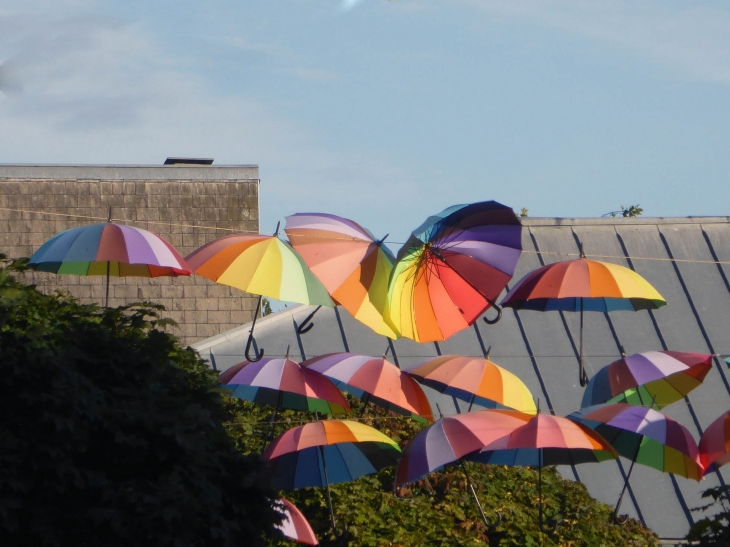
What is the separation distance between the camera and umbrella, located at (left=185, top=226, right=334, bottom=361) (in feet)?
29.0

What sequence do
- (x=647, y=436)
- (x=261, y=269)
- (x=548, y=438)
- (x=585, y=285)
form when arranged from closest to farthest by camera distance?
(x=548, y=438), (x=261, y=269), (x=647, y=436), (x=585, y=285)

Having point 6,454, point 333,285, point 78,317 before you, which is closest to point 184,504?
point 6,454

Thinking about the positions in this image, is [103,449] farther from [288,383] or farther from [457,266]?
[457,266]

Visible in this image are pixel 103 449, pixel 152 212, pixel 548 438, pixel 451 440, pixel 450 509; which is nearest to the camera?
pixel 103 449

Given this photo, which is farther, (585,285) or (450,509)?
(585,285)

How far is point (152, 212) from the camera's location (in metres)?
19.5

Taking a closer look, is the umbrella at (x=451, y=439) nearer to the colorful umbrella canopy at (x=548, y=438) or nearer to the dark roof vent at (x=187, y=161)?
the colorful umbrella canopy at (x=548, y=438)

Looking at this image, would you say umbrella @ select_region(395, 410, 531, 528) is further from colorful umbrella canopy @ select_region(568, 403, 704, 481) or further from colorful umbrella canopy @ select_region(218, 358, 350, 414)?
colorful umbrella canopy @ select_region(218, 358, 350, 414)

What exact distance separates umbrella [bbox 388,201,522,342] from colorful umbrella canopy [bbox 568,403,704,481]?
1.34m

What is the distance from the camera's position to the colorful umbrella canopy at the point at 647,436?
9.09 meters

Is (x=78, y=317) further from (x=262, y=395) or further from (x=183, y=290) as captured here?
(x=183, y=290)

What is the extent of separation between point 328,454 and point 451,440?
117cm

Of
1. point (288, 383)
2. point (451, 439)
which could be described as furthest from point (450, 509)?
point (288, 383)

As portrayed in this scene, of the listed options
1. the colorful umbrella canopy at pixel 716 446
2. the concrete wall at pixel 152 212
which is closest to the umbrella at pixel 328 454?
the colorful umbrella canopy at pixel 716 446
